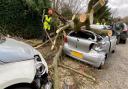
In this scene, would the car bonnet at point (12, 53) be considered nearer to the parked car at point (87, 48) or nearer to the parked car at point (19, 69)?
the parked car at point (19, 69)

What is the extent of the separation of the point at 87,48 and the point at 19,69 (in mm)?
4658

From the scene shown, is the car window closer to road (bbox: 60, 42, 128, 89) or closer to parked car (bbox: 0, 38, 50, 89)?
road (bbox: 60, 42, 128, 89)

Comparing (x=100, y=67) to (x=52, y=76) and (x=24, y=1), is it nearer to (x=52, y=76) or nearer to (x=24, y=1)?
(x=52, y=76)

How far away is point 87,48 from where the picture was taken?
807 cm

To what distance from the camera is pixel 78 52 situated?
8.33 metres

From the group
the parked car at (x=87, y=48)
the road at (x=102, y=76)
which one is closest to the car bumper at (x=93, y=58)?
the parked car at (x=87, y=48)

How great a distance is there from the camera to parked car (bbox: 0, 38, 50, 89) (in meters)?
3.53

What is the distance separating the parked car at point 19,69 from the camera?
139 inches

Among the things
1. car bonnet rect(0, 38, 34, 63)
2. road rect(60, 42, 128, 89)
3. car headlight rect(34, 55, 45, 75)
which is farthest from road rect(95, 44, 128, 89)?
car bonnet rect(0, 38, 34, 63)

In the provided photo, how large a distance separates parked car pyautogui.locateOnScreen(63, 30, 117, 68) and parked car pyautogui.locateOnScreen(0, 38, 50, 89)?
3730 millimetres

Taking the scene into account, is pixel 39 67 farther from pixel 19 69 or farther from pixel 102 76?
pixel 102 76

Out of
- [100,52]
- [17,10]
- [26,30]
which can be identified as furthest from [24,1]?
[100,52]

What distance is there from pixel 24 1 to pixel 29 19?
1.16m

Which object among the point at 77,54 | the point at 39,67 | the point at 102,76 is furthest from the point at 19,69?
the point at 77,54
